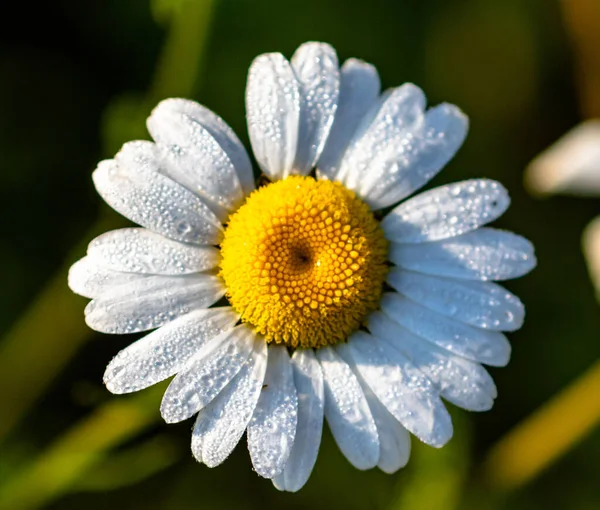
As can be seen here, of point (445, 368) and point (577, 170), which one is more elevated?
point (577, 170)

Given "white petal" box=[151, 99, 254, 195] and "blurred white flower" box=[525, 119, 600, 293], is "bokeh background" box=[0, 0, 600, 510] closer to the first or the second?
"blurred white flower" box=[525, 119, 600, 293]

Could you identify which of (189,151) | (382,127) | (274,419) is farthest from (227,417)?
(382,127)

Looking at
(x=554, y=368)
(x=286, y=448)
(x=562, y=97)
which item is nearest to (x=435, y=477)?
(x=554, y=368)

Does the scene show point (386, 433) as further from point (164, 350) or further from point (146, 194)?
point (146, 194)

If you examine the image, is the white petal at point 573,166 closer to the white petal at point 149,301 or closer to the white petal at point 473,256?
the white petal at point 473,256

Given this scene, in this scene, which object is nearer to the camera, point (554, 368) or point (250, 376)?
point (250, 376)

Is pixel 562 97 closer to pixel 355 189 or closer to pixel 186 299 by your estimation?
pixel 355 189

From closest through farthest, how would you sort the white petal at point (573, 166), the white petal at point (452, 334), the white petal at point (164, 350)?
the white petal at point (164, 350) → the white petal at point (452, 334) → the white petal at point (573, 166)

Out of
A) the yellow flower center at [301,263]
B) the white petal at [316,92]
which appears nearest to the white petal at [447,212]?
the yellow flower center at [301,263]
